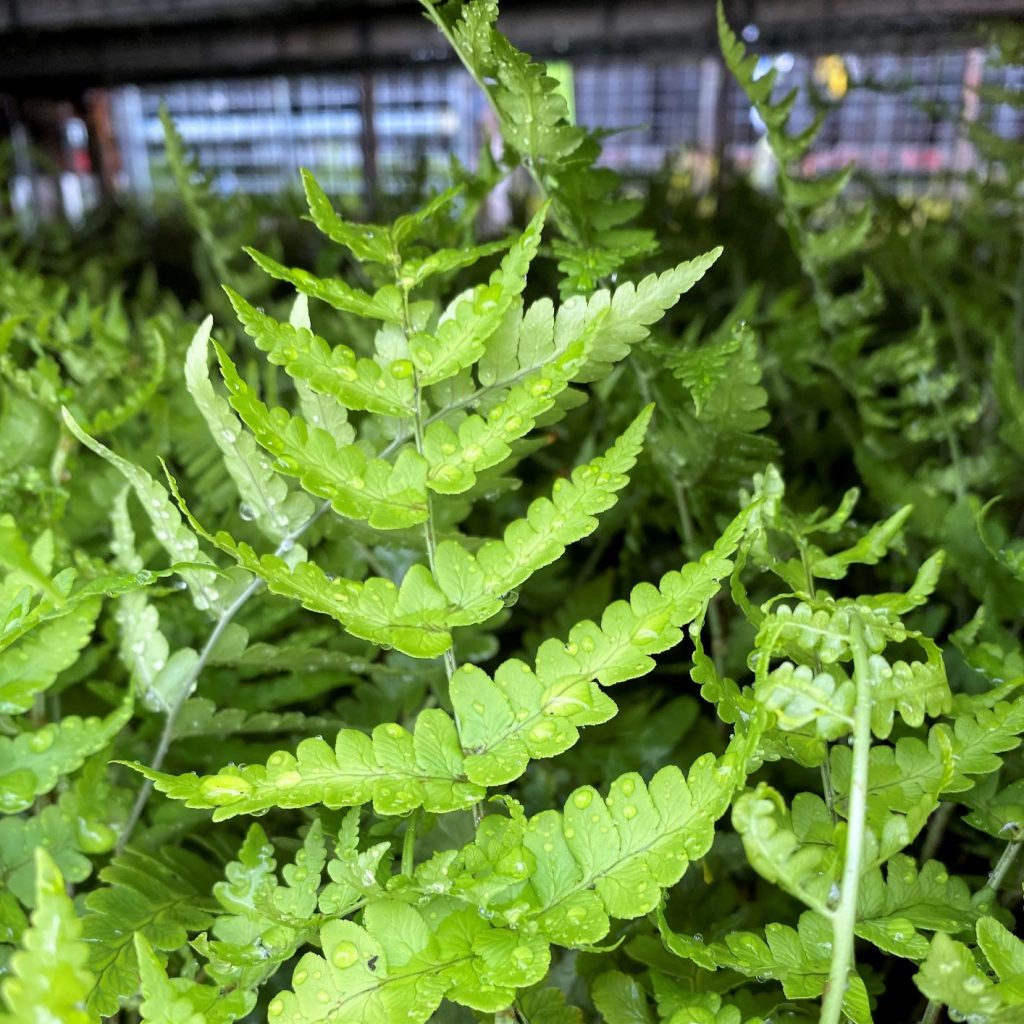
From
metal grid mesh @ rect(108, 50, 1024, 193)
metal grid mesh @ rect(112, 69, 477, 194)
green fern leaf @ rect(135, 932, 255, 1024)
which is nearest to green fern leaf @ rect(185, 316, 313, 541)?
green fern leaf @ rect(135, 932, 255, 1024)

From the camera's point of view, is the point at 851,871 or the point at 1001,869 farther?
the point at 1001,869

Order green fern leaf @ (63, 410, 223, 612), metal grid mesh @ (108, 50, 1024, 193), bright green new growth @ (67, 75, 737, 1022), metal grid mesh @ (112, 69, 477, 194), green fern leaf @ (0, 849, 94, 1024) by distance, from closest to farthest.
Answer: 1. green fern leaf @ (0, 849, 94, 1024)
2. bright green new growth @ (67, 75, 737, 1022)
3. green fern leaf @ (63, 410, 223, 612)
4. metal grid mesh @ (108, 50, 1024, 193)
5. metal grid mesh @ (112, 69, 477, 194)

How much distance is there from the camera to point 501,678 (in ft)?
1.38

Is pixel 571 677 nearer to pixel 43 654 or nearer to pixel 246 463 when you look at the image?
pixel 246 463

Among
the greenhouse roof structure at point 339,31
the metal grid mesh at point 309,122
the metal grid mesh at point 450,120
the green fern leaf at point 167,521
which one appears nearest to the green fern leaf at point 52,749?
the green fern leaf at point 167,521

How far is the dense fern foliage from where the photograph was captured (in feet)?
1.21

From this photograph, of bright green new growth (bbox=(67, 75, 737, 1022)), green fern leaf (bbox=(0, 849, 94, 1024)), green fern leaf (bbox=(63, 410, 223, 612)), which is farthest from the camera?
green fern leaf (bbox=(63, 410, 223, 612))

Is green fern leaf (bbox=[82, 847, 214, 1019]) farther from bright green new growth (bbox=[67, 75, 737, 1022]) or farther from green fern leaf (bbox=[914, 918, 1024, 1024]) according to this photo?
green fern leaf (bbox=[914, 918, 1024, 1024])

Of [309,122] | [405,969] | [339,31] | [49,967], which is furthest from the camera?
[309,122]

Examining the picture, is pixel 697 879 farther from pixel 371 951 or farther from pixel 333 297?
pixel 333 297

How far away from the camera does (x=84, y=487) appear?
0.76 m

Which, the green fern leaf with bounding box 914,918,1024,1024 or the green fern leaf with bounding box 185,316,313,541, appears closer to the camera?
the green fern leaf with bounding box 914,918,1024,1024

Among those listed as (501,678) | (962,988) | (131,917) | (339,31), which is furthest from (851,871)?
(339,31)

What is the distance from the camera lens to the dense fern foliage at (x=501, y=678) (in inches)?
14.6
